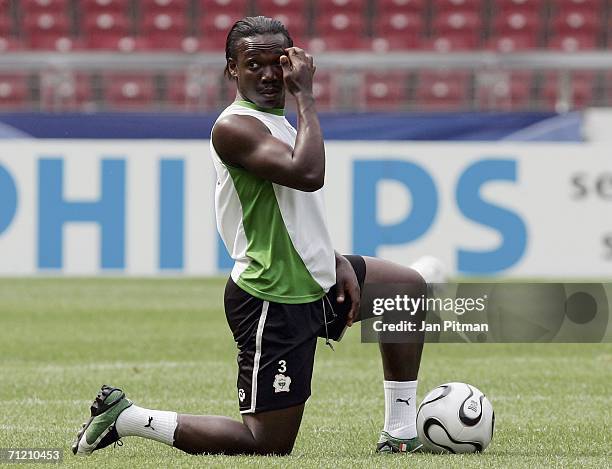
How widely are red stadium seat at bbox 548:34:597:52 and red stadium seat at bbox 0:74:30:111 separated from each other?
840cm

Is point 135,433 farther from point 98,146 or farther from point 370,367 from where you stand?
point 98,146

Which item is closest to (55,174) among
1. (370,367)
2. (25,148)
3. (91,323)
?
(25,148)

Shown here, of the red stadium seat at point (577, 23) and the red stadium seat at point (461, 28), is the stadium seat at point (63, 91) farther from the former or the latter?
the red stadium seat at point (577, 23)

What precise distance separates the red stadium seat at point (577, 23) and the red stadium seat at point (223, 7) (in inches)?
196


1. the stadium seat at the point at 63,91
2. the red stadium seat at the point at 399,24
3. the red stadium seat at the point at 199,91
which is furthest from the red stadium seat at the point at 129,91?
the red stadium seat at the point at 399,24

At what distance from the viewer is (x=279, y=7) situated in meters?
21.1

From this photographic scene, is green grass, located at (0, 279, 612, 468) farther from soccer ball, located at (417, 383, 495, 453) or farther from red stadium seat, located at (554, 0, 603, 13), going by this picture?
red stadium seat, located at (554, 0, 603, 13)

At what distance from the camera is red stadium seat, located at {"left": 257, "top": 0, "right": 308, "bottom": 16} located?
2098 cm

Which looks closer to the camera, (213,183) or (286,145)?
(286,145)

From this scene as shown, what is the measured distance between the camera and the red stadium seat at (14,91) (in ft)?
56.7

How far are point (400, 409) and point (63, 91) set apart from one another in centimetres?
1224

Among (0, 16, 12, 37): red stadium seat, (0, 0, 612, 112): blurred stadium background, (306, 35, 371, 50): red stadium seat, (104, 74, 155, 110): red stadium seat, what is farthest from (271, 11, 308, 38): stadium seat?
(0, 16, 12, 37): red stadium seat

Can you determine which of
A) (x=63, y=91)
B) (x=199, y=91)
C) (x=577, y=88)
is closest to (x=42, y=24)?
(x=63, y=91)

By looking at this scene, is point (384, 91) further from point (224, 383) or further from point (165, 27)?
point (224, 383)
